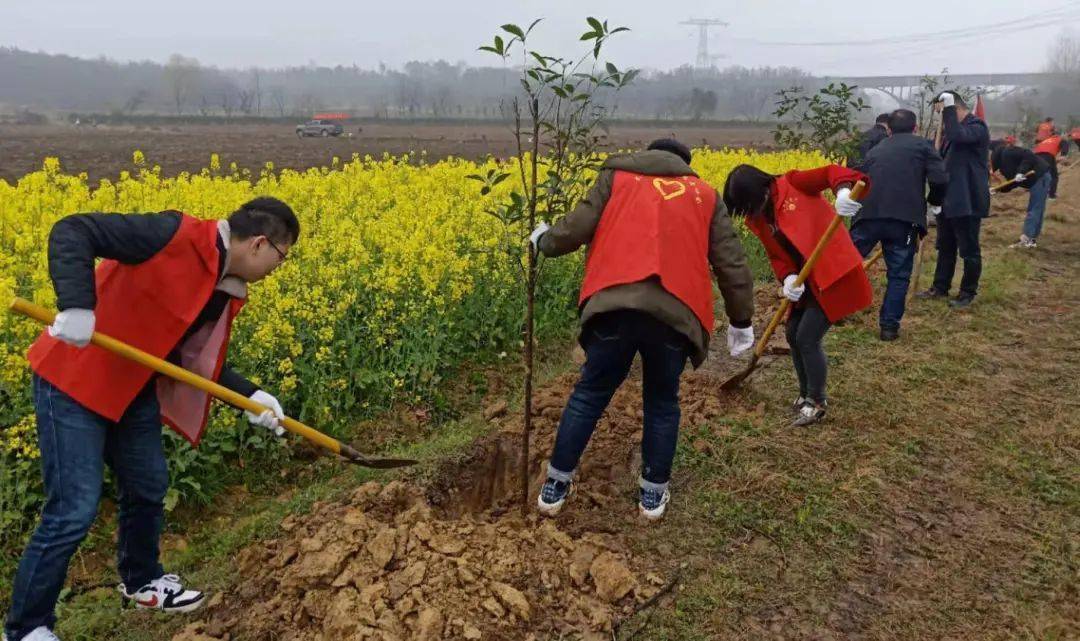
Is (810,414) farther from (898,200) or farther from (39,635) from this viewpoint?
(39,635)

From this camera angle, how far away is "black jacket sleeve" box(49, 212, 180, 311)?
7.97ft

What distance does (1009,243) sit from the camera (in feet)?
36.6

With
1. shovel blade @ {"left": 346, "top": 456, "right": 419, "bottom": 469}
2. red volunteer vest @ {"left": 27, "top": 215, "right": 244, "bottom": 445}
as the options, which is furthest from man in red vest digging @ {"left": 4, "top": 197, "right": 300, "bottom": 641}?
shovel blade @ {"left": 346, "top": 456, "right": 419, "bottom": 469}

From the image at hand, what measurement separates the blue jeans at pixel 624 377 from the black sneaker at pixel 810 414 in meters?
1.45

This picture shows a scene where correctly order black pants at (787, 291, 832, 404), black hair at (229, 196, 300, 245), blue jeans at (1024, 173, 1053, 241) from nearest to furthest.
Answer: black hair at (229, 196, 300, 245) → black pants at (787, 291, 832, 404) → blue jeans at (1024, 173, 1053, 241)

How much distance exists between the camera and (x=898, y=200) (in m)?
5.98

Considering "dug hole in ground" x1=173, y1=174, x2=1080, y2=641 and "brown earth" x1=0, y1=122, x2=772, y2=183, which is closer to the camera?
"dug hole in ground" x1=173, y1=174, x2=1080, y2=641

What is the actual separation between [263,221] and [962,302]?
22.5 ft

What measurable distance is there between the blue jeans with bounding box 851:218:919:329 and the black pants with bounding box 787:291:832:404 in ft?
6.22

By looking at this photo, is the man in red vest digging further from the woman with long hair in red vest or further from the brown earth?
the brown earth

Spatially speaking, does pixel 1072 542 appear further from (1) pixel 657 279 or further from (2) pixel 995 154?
(2) pixel 995 154

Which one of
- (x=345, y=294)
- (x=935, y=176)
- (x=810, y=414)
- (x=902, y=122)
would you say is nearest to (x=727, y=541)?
(x=810, y=414)

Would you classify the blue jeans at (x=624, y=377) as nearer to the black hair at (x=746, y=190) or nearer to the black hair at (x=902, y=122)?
the black hair at (x=746, y=190)

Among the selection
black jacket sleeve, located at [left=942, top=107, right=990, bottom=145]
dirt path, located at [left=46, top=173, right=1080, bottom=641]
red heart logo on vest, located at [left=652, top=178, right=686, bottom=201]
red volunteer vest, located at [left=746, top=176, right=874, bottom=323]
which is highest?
black jacket sleeve, located at [left=942, top=107, right=990, bottom=145]
